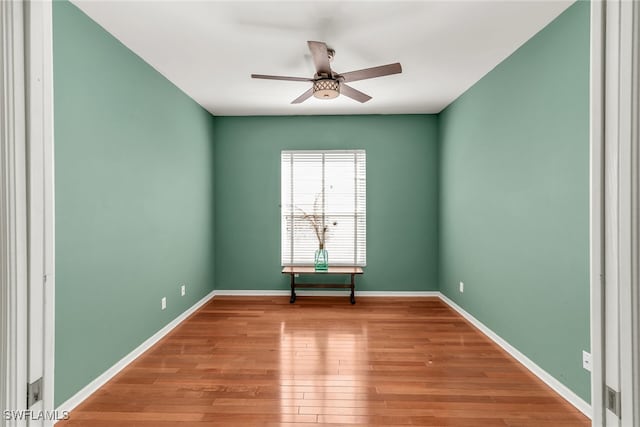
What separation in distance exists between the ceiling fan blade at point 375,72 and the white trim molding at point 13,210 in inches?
94.6

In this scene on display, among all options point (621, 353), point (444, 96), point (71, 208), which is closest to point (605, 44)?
point (621, 353)

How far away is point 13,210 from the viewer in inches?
28.3

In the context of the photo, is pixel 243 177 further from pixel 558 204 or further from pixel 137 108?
pixel 558 204

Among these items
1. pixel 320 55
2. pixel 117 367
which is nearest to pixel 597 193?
pixel 320 55

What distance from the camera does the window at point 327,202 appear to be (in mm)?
5312

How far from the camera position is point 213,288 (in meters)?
5.33

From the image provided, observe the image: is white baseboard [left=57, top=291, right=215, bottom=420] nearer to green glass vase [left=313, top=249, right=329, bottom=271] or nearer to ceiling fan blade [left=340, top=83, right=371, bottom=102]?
green glass vase [left=313, top=249, right=329, bottom=271]

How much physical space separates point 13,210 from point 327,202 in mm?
4675

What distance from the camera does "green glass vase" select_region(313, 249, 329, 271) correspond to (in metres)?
5.05

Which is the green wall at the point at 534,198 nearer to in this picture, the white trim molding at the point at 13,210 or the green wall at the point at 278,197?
the green wall at the point at 278,197

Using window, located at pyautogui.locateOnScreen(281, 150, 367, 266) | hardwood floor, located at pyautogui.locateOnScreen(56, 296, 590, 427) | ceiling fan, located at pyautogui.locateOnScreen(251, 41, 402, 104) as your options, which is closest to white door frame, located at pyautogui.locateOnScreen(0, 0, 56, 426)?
hardwood floor, located at pyautogui.locateOnScreen(56, 296, 590, 427)

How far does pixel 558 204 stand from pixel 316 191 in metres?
3.32

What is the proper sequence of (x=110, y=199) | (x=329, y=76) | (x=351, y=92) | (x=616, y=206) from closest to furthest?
(x=616, y=206) < (x=110, y=199) < (x=329, y=76) < (x=351, y=92)

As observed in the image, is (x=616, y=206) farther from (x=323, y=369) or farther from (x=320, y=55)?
(x=323, y=369)
